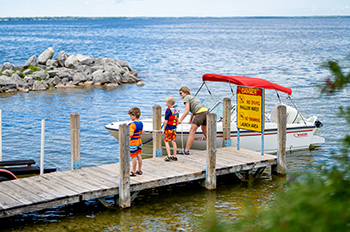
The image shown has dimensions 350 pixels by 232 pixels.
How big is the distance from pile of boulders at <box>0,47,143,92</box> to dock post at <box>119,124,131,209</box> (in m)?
21.9

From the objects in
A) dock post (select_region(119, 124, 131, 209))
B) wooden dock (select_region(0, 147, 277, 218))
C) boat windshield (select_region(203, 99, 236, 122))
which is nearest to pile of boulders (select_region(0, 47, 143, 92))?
boat windshield (select_region(203, 99, 236, 122))

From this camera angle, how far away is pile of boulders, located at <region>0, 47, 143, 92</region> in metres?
29.6

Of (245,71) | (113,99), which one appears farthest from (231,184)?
(245,71)

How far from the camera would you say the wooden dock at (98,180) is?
8.11 metres

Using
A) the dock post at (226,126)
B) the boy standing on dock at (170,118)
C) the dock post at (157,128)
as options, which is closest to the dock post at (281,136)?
the dock post at (226,126)

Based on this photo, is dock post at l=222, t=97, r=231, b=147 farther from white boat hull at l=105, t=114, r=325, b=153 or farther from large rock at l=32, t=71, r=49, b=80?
large rock at l=32, t=71, r=49, b=80

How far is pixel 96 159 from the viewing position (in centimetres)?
1459

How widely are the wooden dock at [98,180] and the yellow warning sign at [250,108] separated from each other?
841 mm

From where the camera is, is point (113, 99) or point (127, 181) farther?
point (113, 99)

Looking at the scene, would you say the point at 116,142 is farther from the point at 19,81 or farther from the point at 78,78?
the point at 78,78

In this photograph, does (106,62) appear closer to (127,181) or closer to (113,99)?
(113,99)

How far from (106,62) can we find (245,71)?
1373cm

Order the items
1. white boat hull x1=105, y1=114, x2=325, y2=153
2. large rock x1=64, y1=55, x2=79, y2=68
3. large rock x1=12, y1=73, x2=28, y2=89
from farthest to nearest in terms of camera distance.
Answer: large rock x1=64, y1=55, x2=79, y2=68 → large rock x1=12, y1=73, x2=28, y2=89 → white boat hull x1=105, y1=114, x2=325, y2=153

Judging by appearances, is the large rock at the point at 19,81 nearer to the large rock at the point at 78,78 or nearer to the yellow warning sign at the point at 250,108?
the large rock at the point at 78,78
